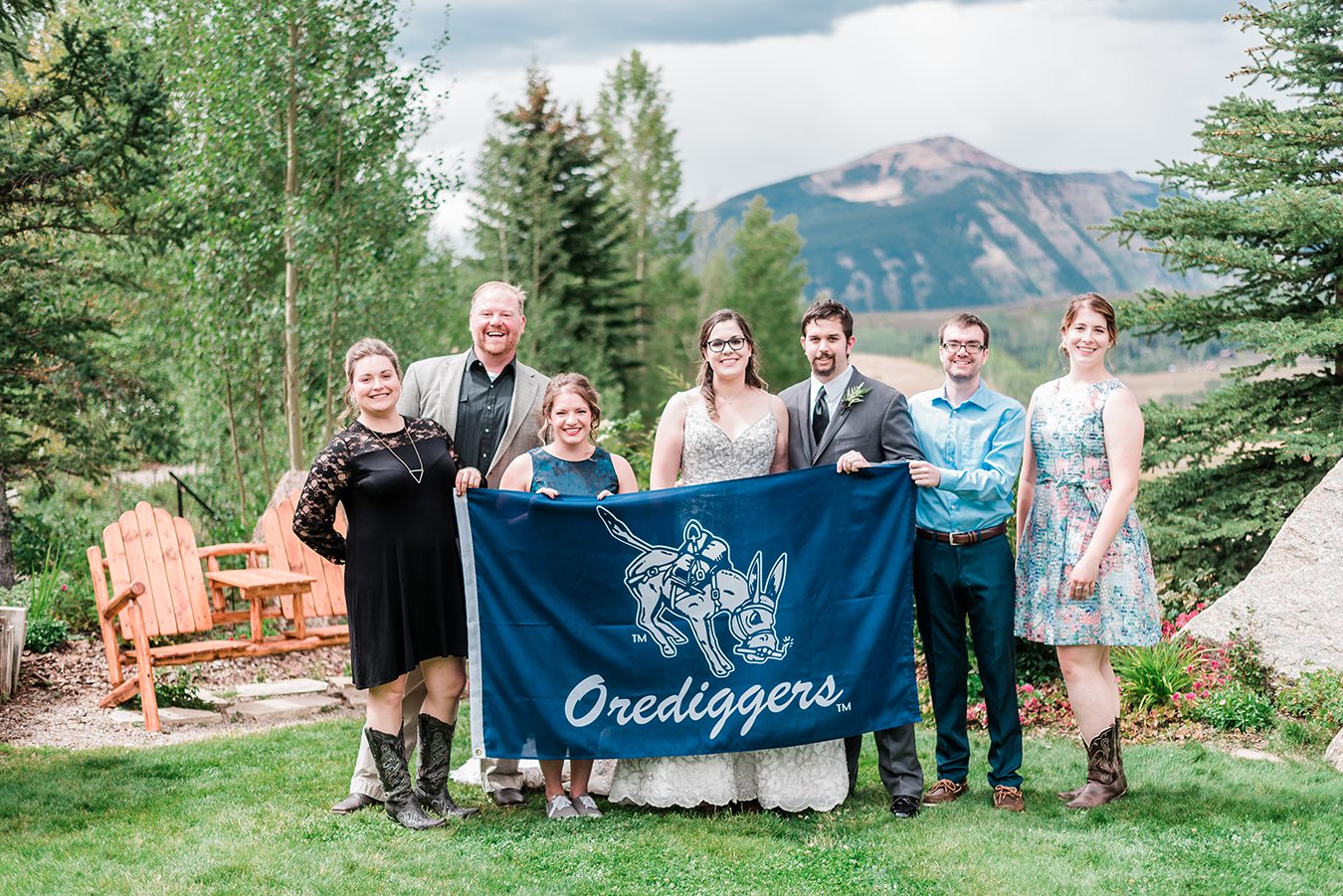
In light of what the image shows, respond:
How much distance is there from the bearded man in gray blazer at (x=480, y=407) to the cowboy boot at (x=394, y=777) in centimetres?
31

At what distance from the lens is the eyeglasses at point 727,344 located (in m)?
5.13

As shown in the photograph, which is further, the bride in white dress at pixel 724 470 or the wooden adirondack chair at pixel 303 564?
the wooden adirondack chair at pixel 303 564

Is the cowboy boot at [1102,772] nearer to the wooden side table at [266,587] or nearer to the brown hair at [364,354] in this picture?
the brown hair at [364,354]

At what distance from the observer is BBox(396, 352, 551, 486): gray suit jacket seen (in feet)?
18.1

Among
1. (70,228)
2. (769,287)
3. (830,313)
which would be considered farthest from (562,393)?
(769,287)

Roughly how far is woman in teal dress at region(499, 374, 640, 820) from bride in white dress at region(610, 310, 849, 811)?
18 centimetres

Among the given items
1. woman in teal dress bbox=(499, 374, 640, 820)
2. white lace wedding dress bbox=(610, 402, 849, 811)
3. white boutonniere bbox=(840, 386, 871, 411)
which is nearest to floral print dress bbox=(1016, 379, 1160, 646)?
white boutonniere bbox=(840, 386, 871, 411)

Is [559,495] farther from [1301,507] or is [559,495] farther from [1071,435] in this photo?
[1301,507]

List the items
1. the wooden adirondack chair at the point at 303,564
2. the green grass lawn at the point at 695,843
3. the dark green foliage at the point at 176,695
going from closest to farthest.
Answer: the green grass lawn at the point at 695,843 → the dark green foliage at the point at 176,695 → the wooden adirondack chair at the point at 303,564

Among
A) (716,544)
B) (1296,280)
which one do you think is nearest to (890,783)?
(716,544)

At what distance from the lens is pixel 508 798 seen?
5516 millimetres

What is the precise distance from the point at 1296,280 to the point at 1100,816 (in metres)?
6.01

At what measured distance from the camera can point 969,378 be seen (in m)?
5.16

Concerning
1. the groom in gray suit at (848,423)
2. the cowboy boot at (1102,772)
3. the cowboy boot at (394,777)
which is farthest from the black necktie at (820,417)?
the cowboy boot at (394,777)
